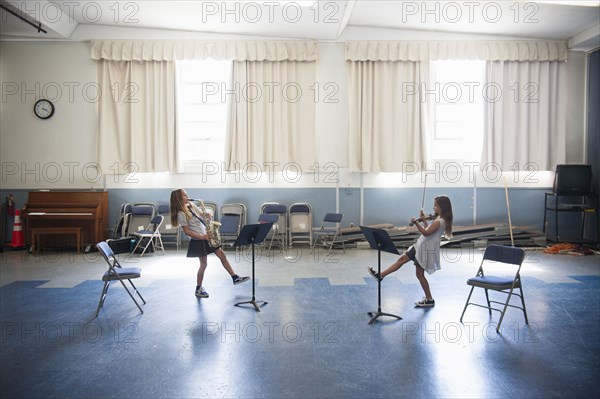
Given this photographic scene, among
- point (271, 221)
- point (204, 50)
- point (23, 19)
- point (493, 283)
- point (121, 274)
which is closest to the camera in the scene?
point (493, 283)

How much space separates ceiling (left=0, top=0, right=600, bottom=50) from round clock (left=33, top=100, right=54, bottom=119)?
1.24 m

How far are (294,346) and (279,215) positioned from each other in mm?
4915

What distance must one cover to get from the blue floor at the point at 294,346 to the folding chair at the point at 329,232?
8.49ft

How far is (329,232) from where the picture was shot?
26.0ft

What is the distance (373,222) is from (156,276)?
4.39 metres

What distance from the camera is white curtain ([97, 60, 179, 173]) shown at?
855 centimetres

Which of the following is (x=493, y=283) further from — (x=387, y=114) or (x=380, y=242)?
(x=387, y=114)

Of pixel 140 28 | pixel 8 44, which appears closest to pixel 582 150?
pixel 140 28

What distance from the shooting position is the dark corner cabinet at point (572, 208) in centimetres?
827

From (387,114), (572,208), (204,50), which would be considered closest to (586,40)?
(572,208)

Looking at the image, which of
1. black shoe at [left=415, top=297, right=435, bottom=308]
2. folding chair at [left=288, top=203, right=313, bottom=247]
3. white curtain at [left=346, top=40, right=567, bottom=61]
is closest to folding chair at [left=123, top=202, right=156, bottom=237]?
folding chair at [left=288, top=203, right=313, bottom=247]

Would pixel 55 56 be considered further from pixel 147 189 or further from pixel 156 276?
pixel 156 276

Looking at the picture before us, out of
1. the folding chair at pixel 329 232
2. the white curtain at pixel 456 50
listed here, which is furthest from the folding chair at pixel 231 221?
the white curtain at pixel 456 50

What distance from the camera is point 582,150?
884 centimetres
